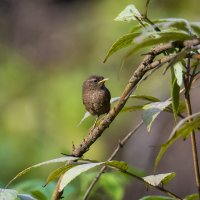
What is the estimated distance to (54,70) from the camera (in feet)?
24.4

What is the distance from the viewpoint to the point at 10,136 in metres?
5.73

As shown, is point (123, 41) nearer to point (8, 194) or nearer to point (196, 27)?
point (196, 27)

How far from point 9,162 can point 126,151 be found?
2.73 ft

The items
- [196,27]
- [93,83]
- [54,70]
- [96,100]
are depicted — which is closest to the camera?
[196,27]

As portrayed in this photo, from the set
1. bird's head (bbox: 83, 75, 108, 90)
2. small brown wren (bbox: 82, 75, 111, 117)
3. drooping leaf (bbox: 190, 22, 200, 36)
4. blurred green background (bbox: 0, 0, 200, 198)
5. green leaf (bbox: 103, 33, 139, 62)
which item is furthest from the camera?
blurred green background (bbox: 0, 0, 200, 198)

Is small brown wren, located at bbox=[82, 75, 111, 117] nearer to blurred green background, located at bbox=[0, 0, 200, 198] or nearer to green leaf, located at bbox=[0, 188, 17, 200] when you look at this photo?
green leaf, located at bbox=[0, 188, 17, 200]

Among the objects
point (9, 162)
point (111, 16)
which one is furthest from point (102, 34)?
point (9, 162)

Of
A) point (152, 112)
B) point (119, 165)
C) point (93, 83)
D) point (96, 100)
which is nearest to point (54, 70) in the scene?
point (93, 83)

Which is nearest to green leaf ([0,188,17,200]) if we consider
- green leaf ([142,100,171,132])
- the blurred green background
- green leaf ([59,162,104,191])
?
green leaf ([59,162,104,191])

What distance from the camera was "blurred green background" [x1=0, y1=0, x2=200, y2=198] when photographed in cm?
562

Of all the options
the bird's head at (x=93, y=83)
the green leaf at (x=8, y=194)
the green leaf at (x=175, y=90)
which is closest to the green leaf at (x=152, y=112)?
the green leaf at (x=175, y=90)

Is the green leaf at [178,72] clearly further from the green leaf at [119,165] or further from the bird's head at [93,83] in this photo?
the bird's head at [93,83]

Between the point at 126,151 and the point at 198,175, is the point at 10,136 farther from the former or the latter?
the point at 198,175

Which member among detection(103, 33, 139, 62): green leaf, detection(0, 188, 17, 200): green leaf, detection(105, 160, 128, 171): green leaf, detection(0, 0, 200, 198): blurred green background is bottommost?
detection(0, 0, 200, 198): blurred green background
